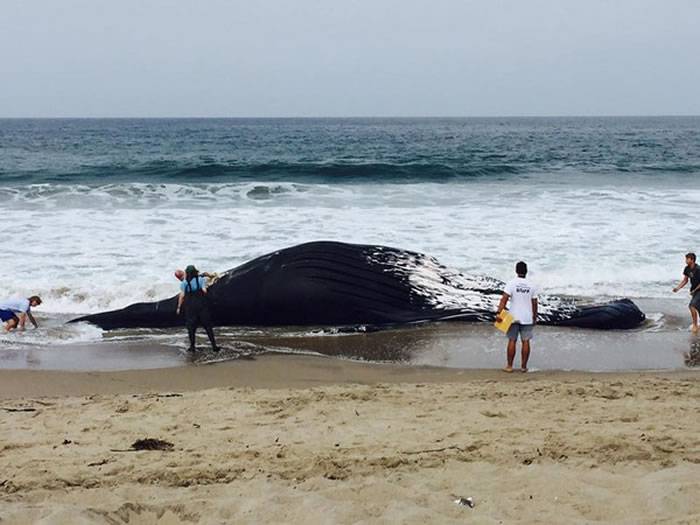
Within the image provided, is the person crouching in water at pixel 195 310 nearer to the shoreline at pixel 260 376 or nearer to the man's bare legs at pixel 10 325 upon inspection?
the shoreline at pixel 260 376

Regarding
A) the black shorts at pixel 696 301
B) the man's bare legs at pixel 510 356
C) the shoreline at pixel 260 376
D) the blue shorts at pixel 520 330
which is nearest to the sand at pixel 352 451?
the shoreline at pixel 260 376

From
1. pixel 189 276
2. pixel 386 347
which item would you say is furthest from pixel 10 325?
pixel 386 347

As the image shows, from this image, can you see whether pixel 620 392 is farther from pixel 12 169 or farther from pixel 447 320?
pixel 12 169

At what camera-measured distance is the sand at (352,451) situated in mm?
4641

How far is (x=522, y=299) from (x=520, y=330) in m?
0.38

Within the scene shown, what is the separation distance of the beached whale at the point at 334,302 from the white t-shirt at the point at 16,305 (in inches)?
31.9

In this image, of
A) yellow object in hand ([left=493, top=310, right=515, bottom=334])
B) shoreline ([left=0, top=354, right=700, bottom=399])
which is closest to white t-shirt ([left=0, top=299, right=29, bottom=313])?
shoreline ([left=0, top=354, right=700, bottom=399])

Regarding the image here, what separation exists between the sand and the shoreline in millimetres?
52

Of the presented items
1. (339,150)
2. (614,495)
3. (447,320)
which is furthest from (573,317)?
(339,150)

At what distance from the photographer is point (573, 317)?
11.2 meters

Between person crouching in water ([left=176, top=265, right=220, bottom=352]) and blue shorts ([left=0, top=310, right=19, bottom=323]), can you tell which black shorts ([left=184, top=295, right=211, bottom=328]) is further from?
blue shorts ([left=0, top=310, right=19, bottom=323])

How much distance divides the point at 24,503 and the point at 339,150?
48619 millimetres

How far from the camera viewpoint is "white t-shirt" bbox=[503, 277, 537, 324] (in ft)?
30.3

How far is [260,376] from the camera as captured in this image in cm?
880
